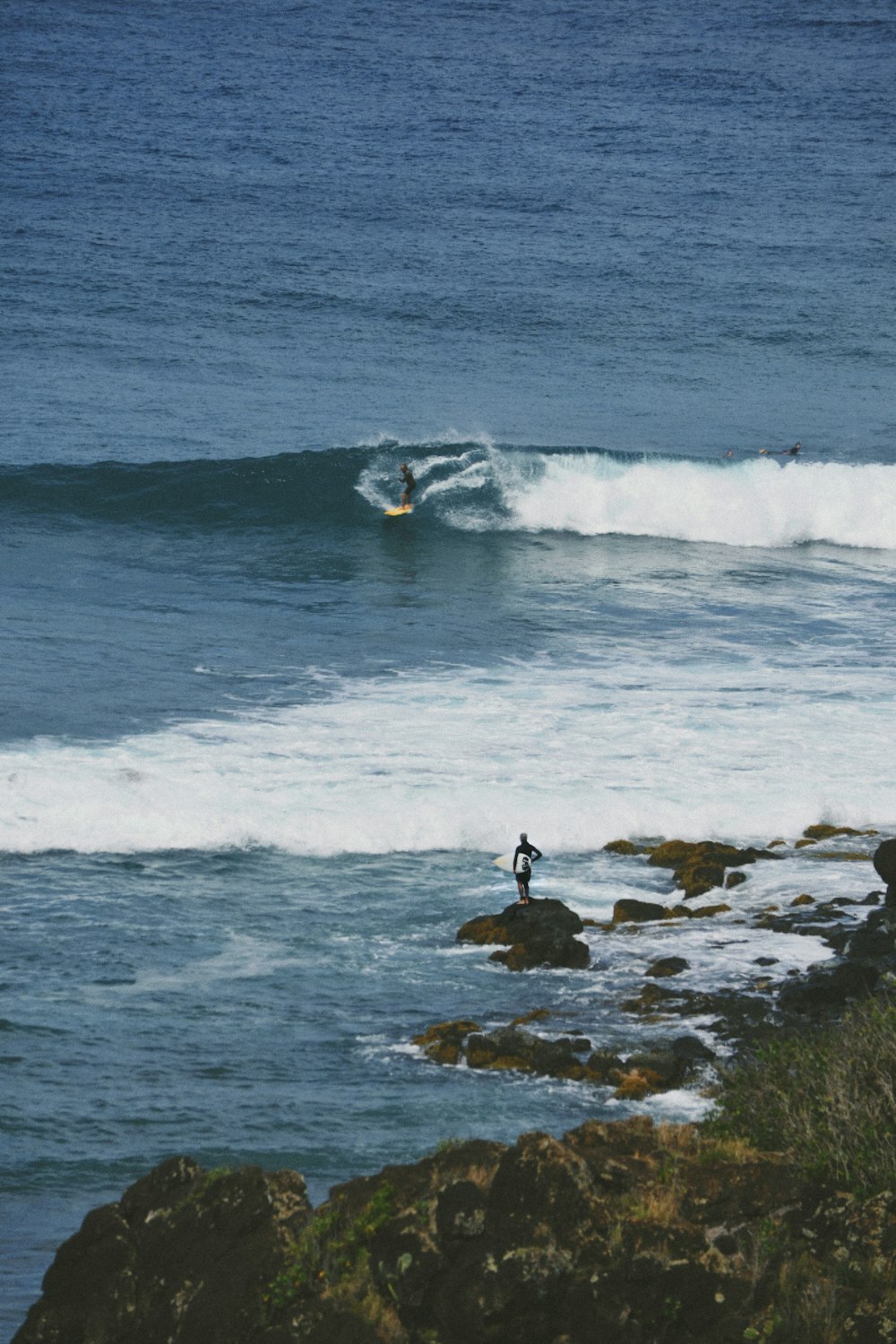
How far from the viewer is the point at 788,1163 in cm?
868

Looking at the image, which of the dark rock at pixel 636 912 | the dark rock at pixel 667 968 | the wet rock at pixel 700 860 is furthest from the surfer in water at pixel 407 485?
the dark rock at pixel 667 968

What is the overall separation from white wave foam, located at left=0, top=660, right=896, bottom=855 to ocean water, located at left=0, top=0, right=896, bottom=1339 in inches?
3.2

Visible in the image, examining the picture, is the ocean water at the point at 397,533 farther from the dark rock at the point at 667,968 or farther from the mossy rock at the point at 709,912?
the mossy rock at the point at 709,912

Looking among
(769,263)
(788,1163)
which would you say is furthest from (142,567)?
(769,263)

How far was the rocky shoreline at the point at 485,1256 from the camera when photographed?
7.55m

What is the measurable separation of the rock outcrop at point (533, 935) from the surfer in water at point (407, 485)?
22.4 meters

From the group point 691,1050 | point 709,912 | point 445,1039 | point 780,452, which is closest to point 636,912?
point 709,912

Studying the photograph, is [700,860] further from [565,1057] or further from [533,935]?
[565,1057]

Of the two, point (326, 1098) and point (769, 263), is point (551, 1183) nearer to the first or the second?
point (326, 1098)

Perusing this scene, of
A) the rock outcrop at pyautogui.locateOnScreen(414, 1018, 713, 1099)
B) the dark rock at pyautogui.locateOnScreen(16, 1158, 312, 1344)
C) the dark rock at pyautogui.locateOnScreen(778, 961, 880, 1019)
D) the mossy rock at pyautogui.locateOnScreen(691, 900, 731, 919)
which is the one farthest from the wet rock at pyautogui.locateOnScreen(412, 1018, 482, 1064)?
the dark rock at pyautogui.locateOnScreen(16, 1158, 312, 1344)

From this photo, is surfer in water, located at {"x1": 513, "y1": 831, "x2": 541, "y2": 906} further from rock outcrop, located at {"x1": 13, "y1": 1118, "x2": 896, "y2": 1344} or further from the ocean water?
rock outcrop, located at {"x1": 13, "y1": 1118, "x2": 896, "y2": 1344}

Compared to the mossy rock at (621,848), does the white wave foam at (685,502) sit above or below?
above

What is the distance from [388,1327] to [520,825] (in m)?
11.6

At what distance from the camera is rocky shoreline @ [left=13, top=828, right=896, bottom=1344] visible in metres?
7.55
